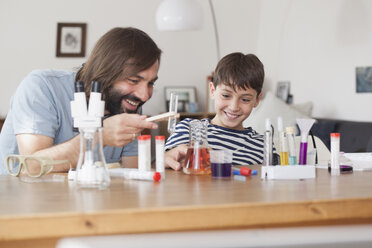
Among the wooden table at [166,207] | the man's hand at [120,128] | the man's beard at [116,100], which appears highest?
the man's beard at [116,100]

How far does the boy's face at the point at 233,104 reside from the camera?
2.17 m

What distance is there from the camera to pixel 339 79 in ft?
13.6

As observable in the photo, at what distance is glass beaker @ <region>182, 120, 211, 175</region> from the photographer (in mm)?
1550

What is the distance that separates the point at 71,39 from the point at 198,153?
4.16 meters

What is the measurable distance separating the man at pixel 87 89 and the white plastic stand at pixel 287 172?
0.56m

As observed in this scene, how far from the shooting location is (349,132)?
3.67 m

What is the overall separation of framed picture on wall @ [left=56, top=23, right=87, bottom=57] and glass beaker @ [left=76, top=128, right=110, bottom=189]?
14.0 ft

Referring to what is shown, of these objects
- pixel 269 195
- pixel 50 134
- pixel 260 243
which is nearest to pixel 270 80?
pixel 50 134

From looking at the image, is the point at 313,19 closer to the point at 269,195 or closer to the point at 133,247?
the point at 269,195

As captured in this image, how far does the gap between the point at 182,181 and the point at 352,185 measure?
44 cm

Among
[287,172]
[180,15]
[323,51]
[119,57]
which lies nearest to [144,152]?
[287,172]

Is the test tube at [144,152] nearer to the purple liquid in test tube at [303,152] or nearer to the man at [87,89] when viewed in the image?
the man at [87,89]

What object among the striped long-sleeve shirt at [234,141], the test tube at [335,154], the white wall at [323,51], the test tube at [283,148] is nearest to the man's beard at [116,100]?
the striped long-sleeve shirt at [234,141]

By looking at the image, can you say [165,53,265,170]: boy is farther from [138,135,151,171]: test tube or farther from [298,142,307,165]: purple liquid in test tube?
[138,135,151,171]: test tube
